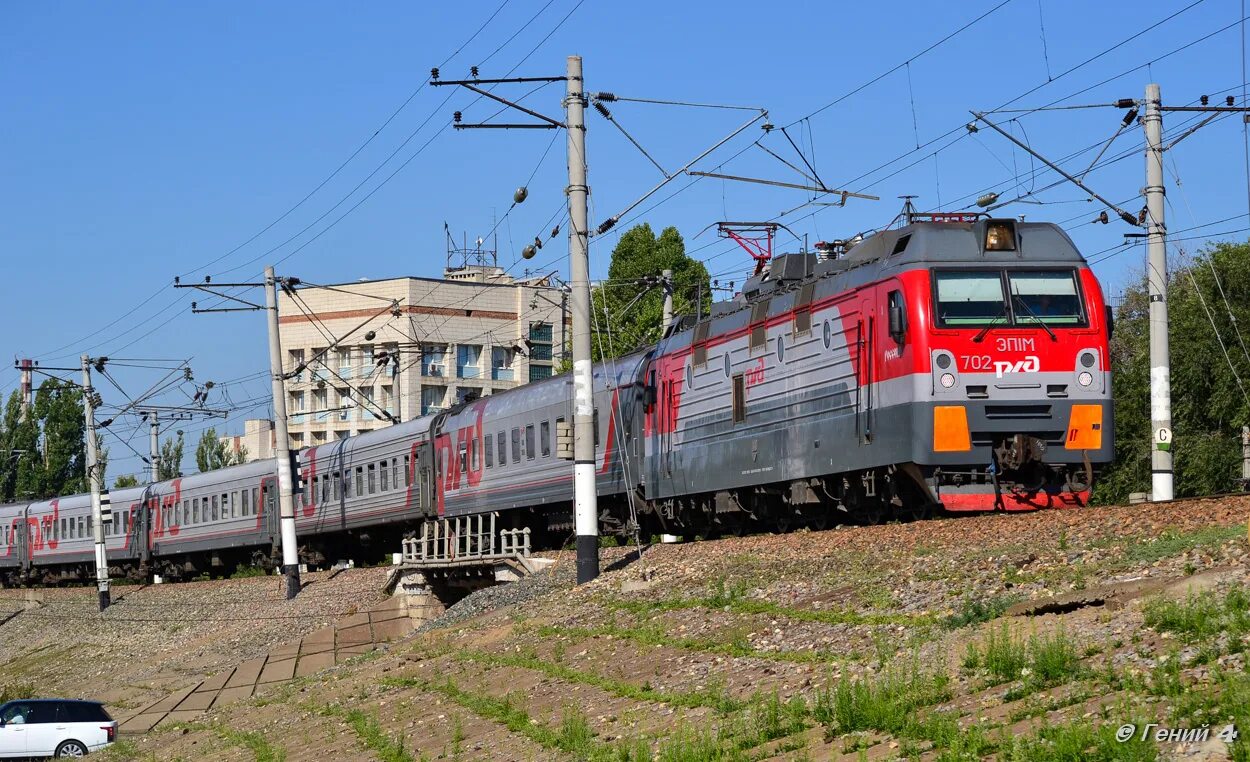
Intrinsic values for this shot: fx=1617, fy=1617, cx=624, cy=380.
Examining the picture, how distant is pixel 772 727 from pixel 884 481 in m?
11.0

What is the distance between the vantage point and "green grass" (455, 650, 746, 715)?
13.4m

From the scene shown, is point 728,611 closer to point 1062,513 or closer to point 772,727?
point 1062,513

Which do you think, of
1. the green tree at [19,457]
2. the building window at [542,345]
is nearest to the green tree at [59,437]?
the green tree at [19,457]

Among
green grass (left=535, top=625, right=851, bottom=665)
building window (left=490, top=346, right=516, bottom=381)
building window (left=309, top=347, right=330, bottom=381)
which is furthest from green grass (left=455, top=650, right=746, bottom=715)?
building window (left=490, top=346, right=516, bottom=381)

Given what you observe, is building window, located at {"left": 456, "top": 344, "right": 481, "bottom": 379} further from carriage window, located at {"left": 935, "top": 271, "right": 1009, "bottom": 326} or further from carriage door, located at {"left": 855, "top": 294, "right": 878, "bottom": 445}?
carriage window, located at {"left": 935, "top": 271, "right": 1009, "bottom": 326}

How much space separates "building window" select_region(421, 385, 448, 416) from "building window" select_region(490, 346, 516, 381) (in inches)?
154

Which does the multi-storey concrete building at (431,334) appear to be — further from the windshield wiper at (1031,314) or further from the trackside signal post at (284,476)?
the windshield wiper at (1031,314)

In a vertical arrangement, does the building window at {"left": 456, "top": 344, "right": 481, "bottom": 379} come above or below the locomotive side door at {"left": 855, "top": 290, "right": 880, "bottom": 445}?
above

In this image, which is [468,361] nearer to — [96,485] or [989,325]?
[96,485]

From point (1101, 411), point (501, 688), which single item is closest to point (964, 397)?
point (1101, 411)

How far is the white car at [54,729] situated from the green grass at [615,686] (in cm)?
879

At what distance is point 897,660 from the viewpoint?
42.9ft

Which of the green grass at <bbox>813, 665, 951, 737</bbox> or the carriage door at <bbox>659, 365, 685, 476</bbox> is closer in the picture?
the green grass at <bbox>813, 665, 951, 737</bbox>

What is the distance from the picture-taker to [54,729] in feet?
88.6
